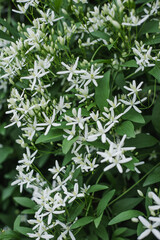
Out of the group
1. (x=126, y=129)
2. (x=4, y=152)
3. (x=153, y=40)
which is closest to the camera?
(x=126, y=129)

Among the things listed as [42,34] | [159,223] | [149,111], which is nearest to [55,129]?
[42,34]

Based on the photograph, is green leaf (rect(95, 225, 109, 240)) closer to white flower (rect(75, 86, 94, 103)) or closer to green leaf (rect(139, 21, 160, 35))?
white flower (rect(75, 86, 94, 103))

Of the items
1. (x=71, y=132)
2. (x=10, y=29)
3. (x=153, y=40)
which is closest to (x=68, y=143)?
(x=71, y=132)

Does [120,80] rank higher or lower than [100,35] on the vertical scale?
lower

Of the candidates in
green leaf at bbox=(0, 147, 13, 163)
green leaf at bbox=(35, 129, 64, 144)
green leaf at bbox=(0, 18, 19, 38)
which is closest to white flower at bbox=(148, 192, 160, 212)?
green leaf at bbox=(35, 129, 64, 144)

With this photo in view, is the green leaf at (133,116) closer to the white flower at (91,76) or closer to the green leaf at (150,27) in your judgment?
the white flower at (91,76)

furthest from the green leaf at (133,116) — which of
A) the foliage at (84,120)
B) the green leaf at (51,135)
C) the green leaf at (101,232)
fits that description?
the green leaf at (101,232)

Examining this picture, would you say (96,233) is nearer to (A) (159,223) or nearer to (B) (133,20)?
(A) (159,223)

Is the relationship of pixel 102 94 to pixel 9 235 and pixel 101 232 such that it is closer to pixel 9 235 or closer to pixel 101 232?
pixel 101 232

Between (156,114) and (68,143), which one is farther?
(156,114)
